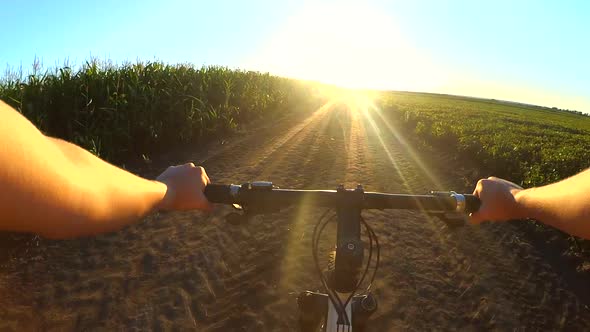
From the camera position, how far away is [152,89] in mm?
9516

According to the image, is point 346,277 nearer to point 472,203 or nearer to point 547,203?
point 472,203

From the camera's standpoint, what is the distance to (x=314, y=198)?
173 cm

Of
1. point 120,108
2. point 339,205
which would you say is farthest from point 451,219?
point 120,108

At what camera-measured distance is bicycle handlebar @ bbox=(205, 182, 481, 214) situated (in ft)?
5.67

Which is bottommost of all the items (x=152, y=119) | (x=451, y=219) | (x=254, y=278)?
(x=254, y=278)

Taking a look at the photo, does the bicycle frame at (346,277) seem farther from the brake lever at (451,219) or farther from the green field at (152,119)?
the green field at (152,119)

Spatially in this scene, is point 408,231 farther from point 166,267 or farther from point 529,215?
point 529,215

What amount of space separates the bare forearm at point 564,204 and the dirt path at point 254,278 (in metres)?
2.46

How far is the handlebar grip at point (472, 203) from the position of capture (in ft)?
6.07

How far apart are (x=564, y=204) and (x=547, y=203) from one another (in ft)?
0.44

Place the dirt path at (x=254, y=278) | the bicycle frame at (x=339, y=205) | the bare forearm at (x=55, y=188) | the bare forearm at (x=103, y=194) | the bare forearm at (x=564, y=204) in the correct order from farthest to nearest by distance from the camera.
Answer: the dirt path at (x=254, y=278), the bicycle frame at (x=339, y=205), the bare forearm at (x=564, y=204), the bare forearm at (x=103, y=194), the bare forearm at (x=55, y=188)

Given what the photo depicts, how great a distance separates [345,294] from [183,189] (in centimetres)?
91

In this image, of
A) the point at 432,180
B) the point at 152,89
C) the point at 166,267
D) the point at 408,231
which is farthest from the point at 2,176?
the point at 152,89

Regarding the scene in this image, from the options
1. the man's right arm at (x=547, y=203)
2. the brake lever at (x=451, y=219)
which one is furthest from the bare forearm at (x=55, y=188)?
the man's right arm at (x=547, y=203)
